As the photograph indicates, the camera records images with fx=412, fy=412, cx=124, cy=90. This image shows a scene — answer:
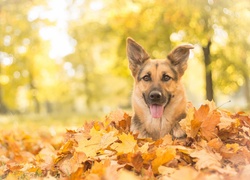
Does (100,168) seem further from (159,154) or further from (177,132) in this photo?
(177,132)

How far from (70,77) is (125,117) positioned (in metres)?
35.9

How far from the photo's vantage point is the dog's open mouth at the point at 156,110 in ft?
16.6

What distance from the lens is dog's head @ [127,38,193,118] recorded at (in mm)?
5039

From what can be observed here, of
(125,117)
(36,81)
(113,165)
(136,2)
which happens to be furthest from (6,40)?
(113,165)

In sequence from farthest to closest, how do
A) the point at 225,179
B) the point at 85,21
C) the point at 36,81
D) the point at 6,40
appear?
the point at 36,81
the point at 6,40
the point at 85,21
the point at 225,179

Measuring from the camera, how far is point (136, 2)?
16.7 metres

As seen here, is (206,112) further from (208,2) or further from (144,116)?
(208,2)

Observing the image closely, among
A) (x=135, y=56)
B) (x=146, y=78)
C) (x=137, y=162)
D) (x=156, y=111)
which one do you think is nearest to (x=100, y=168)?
(x=137, y=162)

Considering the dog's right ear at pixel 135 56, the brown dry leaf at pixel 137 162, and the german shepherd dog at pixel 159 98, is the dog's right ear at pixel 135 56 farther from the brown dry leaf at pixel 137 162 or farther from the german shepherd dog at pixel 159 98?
the brown dry leaf at pixel 137 162

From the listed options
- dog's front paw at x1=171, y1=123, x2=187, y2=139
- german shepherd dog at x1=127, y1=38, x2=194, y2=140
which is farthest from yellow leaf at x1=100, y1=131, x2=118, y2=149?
dog's front paw at x1=171, y1=123, x2=187, y2=139

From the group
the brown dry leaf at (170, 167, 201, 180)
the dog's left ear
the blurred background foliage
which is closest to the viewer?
the brown dry leaf at (170, 167, 201, 180)

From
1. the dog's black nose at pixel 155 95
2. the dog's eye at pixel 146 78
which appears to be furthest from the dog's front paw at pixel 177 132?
the dog's eye at pixel 146 78

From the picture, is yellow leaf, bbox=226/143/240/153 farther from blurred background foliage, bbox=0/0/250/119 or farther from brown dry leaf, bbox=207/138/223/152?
blurred background foliage, bbox=0/0/250/119

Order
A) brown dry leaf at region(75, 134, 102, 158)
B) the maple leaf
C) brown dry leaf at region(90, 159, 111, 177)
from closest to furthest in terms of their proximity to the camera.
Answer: brown dry leaf at region(90, 159, 111, 177) → the maple leaf → brown dry leaf at region(75, 134, 102, 158)
